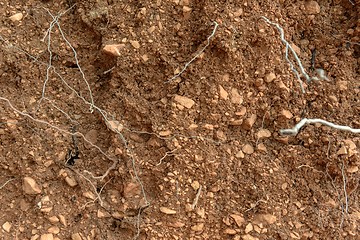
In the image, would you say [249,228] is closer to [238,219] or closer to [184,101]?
[238,219]

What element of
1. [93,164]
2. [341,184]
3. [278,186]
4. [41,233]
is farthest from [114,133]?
[341,184]

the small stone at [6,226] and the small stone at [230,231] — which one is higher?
the small stone at [6,226]

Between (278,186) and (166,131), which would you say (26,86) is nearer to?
(166,131)

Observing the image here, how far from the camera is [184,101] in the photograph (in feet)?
5.78

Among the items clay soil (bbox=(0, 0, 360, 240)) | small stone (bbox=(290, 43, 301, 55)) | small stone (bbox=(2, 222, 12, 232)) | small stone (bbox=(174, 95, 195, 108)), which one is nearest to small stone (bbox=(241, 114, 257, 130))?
clay soil (bbox=(0, 0, 360, 240))

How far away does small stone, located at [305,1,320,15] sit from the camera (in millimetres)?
1916

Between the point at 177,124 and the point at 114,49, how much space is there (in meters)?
0.43

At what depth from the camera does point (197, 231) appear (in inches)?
67.2

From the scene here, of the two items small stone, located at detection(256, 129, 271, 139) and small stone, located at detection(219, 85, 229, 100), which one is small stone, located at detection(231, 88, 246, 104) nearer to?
small stone, located at detection(219, 85, 229, 100)

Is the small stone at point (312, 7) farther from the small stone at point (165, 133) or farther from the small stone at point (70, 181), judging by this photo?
the small stone at point (70, 181)

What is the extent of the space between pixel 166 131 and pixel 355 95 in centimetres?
88

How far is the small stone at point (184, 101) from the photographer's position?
176cm

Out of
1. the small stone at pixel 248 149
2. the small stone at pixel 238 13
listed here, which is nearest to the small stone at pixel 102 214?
the small stone at pixel 248 149

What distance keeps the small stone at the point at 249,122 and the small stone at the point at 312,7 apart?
1.85 ft
